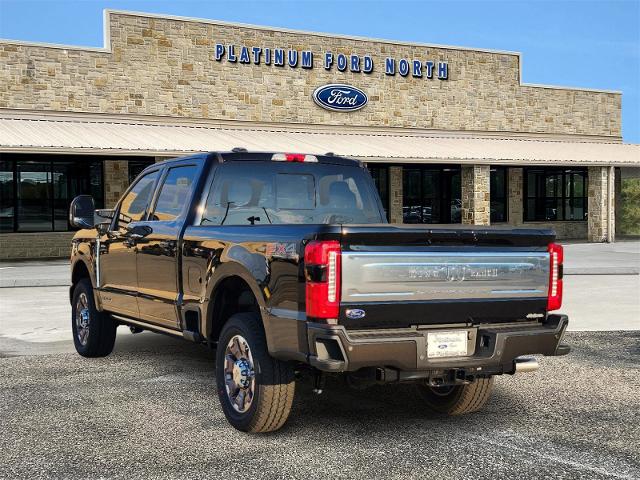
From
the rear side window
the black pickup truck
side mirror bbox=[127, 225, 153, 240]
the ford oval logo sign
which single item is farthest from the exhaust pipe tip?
the ford oval logo sign

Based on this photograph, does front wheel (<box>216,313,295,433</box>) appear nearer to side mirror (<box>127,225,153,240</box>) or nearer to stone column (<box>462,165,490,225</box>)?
side mirror (<box>127,225,153,240</box>)

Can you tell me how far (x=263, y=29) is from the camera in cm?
2861

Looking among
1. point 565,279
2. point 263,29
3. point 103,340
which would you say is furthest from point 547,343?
point 263,29

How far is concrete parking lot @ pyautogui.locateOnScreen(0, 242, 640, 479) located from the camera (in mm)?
5074

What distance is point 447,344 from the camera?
17.7 ft

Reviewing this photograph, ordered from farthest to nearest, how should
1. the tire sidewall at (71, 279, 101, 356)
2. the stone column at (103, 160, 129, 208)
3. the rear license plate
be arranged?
the stone column at (103, 160, 129, 208) < the tire sidewall at (71, 279, 101, 356) < the rear license plate

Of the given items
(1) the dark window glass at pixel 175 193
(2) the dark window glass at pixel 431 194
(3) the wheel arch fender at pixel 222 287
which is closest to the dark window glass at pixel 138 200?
(1) the dark window glass at pixel 175 193

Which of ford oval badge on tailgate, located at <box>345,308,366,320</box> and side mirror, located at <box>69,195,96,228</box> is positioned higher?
side mirror, located at <box>69,195,96,228</box>

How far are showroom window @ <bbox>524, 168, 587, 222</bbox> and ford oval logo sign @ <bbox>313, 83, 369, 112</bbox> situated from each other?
872 cm

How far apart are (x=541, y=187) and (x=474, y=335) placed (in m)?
31.1

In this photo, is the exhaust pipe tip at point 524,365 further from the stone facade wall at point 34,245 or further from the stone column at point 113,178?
the stone column at point 113,178

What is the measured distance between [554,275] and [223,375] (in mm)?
2451

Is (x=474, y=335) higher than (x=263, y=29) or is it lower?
lower

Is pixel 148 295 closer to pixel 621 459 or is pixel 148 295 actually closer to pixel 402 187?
pixel 621 459
